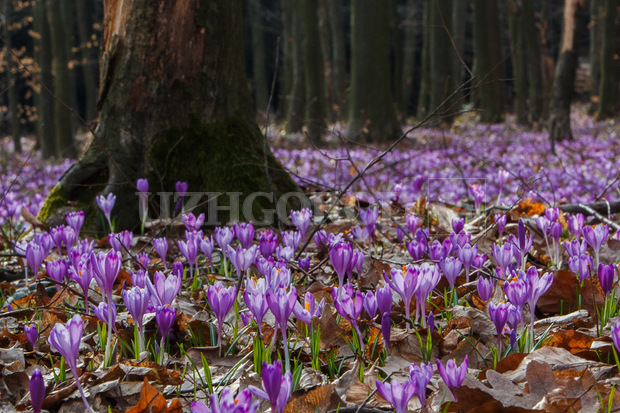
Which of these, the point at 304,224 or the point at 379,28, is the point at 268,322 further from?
the point at 379,28

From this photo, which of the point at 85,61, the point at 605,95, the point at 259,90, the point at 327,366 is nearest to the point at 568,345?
the point at 327,366

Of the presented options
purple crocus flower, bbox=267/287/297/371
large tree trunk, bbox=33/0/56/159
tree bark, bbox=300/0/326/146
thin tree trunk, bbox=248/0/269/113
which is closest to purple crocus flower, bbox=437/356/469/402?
purple crocus flower, bbox=267/287/297/371

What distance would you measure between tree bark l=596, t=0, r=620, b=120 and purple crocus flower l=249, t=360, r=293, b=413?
860 inches

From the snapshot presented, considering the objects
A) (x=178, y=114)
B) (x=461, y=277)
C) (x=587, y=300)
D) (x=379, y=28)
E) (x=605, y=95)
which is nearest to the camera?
(x=587, y=300)

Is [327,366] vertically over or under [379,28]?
under

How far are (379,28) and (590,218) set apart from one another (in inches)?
406

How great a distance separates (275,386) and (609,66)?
2230cm

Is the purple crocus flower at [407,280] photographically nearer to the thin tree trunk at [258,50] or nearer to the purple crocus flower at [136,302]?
the purple crocus flower at [136,302]

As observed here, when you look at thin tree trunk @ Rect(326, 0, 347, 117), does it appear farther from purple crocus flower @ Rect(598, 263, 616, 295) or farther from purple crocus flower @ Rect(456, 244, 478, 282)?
purple crocus flower @ Rect(598, 263, 616, 295)

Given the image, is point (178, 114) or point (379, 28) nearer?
point (178, 114)

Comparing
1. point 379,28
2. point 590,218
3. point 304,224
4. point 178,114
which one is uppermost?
point 379,28

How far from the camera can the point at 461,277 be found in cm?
310

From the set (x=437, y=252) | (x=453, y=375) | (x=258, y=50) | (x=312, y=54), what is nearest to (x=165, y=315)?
(x=453, y=375)

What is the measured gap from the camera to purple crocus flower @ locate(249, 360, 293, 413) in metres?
1.48
